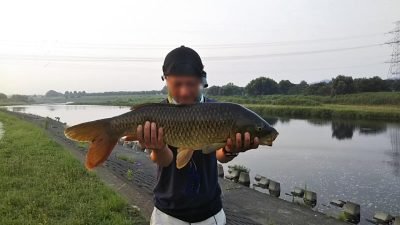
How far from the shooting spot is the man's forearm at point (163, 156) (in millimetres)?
2334

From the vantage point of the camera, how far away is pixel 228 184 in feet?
33.1

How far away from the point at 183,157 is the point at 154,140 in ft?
0.65

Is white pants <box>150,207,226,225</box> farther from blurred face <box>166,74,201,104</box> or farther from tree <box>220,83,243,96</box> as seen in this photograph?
tree <box>220,83,243,96</box>

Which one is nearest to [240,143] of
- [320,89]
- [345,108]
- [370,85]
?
[345,108]

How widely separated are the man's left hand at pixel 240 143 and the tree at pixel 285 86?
247 ft

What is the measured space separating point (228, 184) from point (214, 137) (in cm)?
790

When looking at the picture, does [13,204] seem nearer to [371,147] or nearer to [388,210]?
[388,210]

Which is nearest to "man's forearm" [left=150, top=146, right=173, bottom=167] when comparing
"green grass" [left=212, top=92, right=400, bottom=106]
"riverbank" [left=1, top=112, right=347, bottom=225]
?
"riverbank" [left=1, top=112, right=347, bottom=225]

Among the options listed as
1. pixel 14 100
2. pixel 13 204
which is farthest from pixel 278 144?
pixel 14 100

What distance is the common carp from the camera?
2377mm

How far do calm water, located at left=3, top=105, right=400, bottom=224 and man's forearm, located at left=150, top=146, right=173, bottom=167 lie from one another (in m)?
9.21

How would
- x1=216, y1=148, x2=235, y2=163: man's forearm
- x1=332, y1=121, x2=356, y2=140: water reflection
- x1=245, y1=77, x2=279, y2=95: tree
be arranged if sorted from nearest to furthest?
x1=216, y1=148, x2=235, y2=163: man's forearm → x1=332, y1=121, x2=356, y2=140: water reflection → x1=245, y1=77, x2=279, y2=95: tree

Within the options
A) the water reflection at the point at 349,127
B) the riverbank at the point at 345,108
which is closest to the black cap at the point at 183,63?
the water reflection at the point at 349,127

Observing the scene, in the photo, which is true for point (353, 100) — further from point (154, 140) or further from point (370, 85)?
point (154, 140)
